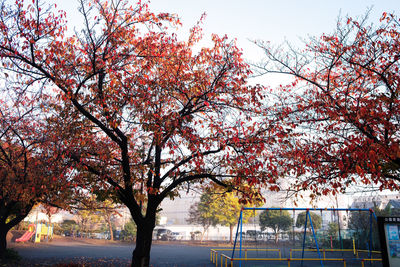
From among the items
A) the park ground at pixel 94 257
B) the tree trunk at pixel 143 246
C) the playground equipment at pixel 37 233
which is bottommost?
the park ground at pixel 94 257

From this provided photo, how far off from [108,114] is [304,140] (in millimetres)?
7066

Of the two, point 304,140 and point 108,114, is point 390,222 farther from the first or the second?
point 108,114

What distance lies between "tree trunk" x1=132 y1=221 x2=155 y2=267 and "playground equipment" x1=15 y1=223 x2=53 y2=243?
2828 centimetres

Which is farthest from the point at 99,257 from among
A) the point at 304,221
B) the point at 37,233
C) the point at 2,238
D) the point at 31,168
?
the point at 304,221

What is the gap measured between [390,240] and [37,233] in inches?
1494

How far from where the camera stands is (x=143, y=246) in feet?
37.2

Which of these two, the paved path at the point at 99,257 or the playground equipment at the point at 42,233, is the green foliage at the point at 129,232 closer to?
the playground equipment at the point at 42,233

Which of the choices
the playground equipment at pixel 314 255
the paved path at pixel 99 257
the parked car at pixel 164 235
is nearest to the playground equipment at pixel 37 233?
the paved path at pixel 99 257

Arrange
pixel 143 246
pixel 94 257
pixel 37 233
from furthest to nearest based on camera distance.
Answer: pixel 37 233 < pixel 94 257 < pixel 143 246

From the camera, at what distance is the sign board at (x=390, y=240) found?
9781 mm

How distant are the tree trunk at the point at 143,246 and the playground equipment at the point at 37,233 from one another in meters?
28.3

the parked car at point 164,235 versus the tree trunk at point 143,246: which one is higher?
the tree trunk at point 143,246

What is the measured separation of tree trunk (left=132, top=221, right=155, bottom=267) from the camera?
36.6 feet

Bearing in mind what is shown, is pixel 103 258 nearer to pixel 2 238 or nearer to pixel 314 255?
pixel 2 238
